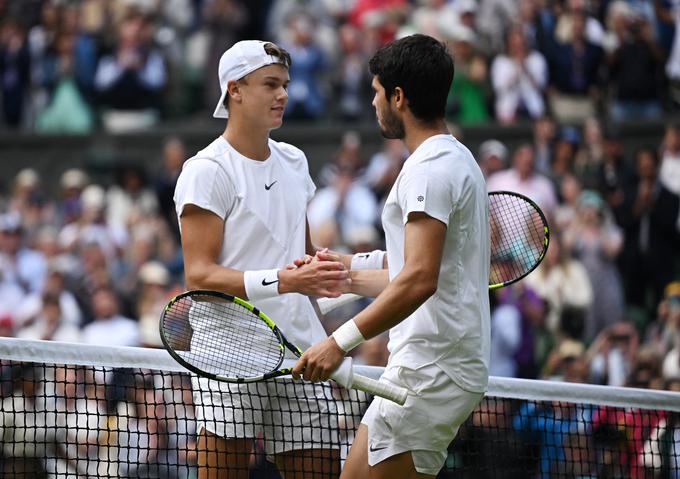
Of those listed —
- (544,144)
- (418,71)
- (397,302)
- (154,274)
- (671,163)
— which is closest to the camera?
(397,302)

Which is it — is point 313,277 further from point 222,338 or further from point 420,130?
point 420,130

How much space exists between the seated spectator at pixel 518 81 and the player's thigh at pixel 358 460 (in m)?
8.99

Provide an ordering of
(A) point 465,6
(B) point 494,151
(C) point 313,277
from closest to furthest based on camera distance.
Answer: (C) point 313,277, (B) point 494,151, (A) point 465,6

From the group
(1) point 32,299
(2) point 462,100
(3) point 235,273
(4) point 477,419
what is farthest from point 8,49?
(3) point 235,273

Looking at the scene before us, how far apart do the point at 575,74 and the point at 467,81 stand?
1144mm

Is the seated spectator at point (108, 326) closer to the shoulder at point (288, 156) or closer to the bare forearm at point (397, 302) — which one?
the shoulder at point (288, 156)

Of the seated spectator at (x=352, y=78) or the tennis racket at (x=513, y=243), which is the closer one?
the tennis racket at (x=513, y=243)

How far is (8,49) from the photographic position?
620 inches

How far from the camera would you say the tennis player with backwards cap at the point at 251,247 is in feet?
16.9

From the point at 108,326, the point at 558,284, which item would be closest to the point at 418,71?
the point at 558,284

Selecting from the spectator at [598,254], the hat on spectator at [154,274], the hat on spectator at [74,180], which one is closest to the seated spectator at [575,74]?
the spectator at [598,254]

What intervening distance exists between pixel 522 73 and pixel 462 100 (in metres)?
0.74

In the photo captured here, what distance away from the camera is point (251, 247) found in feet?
17.4

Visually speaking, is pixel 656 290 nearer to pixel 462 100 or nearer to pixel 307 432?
pixel 462 100
